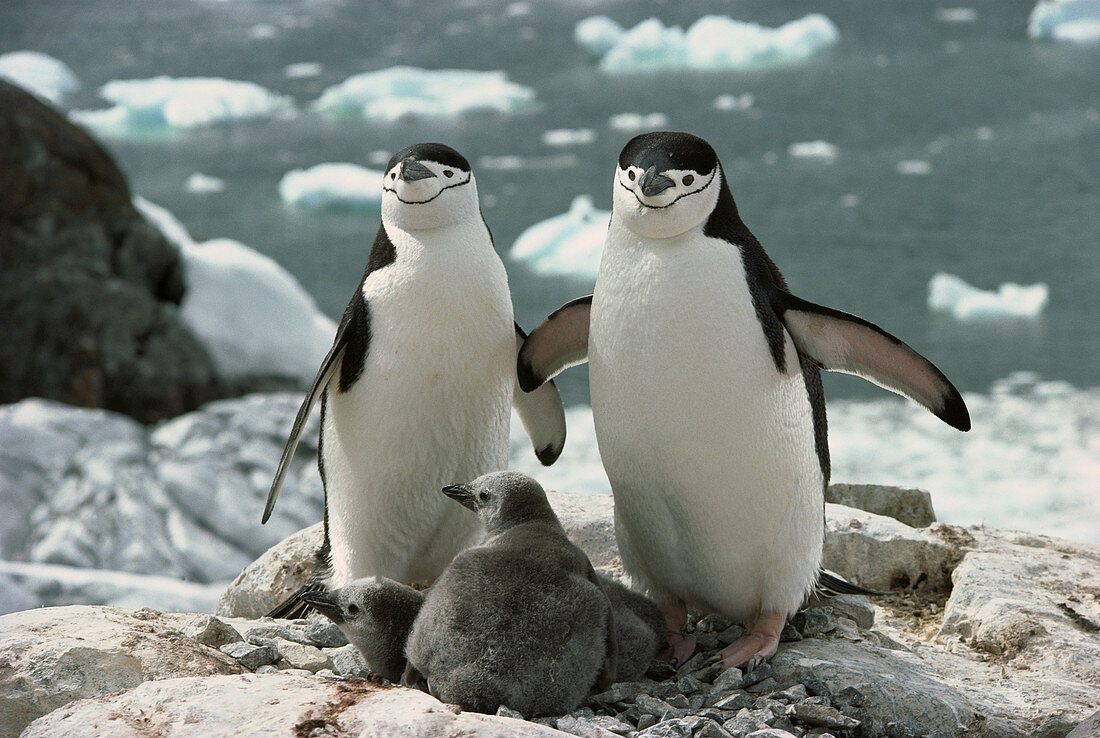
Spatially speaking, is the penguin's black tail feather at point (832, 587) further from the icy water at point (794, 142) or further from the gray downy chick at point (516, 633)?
the icy water at point (794, 142)

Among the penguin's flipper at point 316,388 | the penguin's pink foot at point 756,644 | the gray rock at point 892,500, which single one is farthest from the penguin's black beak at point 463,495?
the gray rock at point 892,500

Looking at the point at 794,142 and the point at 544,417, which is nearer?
the point at 544,417

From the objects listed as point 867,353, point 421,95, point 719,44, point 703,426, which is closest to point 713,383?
point 703,426

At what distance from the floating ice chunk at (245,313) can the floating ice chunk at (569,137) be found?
5464mm

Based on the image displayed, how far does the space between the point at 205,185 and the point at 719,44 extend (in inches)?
251

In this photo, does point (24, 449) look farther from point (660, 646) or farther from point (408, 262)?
point (660, 646)

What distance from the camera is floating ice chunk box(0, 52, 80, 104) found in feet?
40.1

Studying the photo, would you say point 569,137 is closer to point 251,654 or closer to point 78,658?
point 251,654

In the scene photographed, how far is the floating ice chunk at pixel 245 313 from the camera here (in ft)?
22.9

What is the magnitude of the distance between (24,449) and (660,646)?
5341mm

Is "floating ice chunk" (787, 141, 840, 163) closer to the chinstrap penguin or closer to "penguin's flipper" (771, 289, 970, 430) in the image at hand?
the chinstrap penguin

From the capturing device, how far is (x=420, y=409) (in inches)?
88.6

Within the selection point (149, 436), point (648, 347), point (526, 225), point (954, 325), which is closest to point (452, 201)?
point (648, 347)

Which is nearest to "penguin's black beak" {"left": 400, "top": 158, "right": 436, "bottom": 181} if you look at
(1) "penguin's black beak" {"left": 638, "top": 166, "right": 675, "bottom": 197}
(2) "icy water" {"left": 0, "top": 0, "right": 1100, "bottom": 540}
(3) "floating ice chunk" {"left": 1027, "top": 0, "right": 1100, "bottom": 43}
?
(1) "penguin's black beak" {"left": 638, "top": 166, "right": 675, "bottom": 197}
